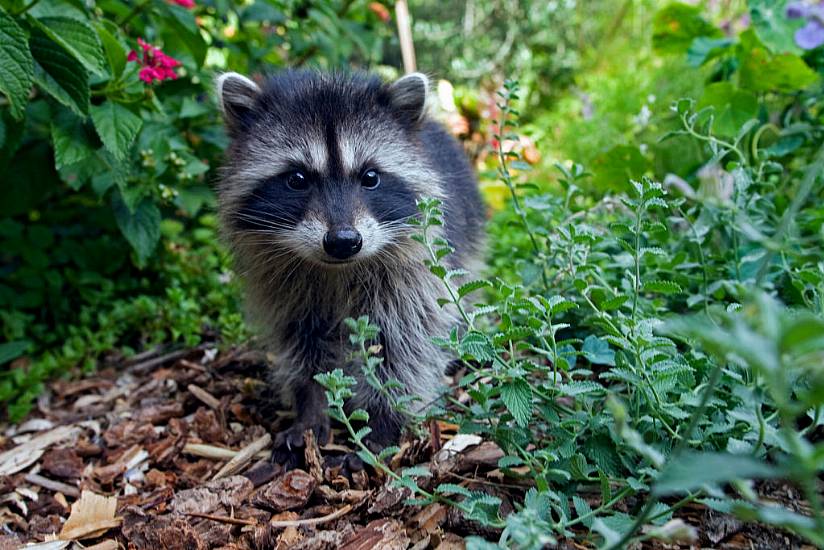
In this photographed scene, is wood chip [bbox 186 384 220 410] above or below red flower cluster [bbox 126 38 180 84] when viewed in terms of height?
below

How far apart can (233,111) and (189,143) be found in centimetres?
108

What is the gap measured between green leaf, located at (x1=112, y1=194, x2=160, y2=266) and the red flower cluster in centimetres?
73

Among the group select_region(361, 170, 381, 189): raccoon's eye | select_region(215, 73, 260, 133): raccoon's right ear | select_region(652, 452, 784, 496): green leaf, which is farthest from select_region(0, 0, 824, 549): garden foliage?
select_region(361, 170, 381, 189): raccoon's eye

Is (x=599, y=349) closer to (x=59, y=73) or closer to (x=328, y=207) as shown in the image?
(x=328, y=207)

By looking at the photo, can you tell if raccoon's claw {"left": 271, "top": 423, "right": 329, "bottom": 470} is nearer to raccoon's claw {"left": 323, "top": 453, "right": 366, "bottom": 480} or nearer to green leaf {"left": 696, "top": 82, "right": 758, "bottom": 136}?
raccoon's claw {"left": 323, "top": 453, "right": 366, "bottom": 480}

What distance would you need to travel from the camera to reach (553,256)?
308cm

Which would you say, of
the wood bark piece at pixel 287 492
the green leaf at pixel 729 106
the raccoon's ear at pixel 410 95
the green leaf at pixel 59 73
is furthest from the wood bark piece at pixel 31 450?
the green leaf at pixel 729 106

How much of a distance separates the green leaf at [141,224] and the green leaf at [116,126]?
65cm

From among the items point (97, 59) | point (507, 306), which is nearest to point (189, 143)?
point (97, 59)

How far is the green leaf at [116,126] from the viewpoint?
3.07 meters

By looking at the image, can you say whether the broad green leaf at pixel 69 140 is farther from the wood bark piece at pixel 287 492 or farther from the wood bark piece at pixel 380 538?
the wood bark piece at pixel 380 538

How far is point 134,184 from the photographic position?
3719 mm

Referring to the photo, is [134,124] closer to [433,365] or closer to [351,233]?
[351,233]

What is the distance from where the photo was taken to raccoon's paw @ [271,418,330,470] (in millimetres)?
2996
